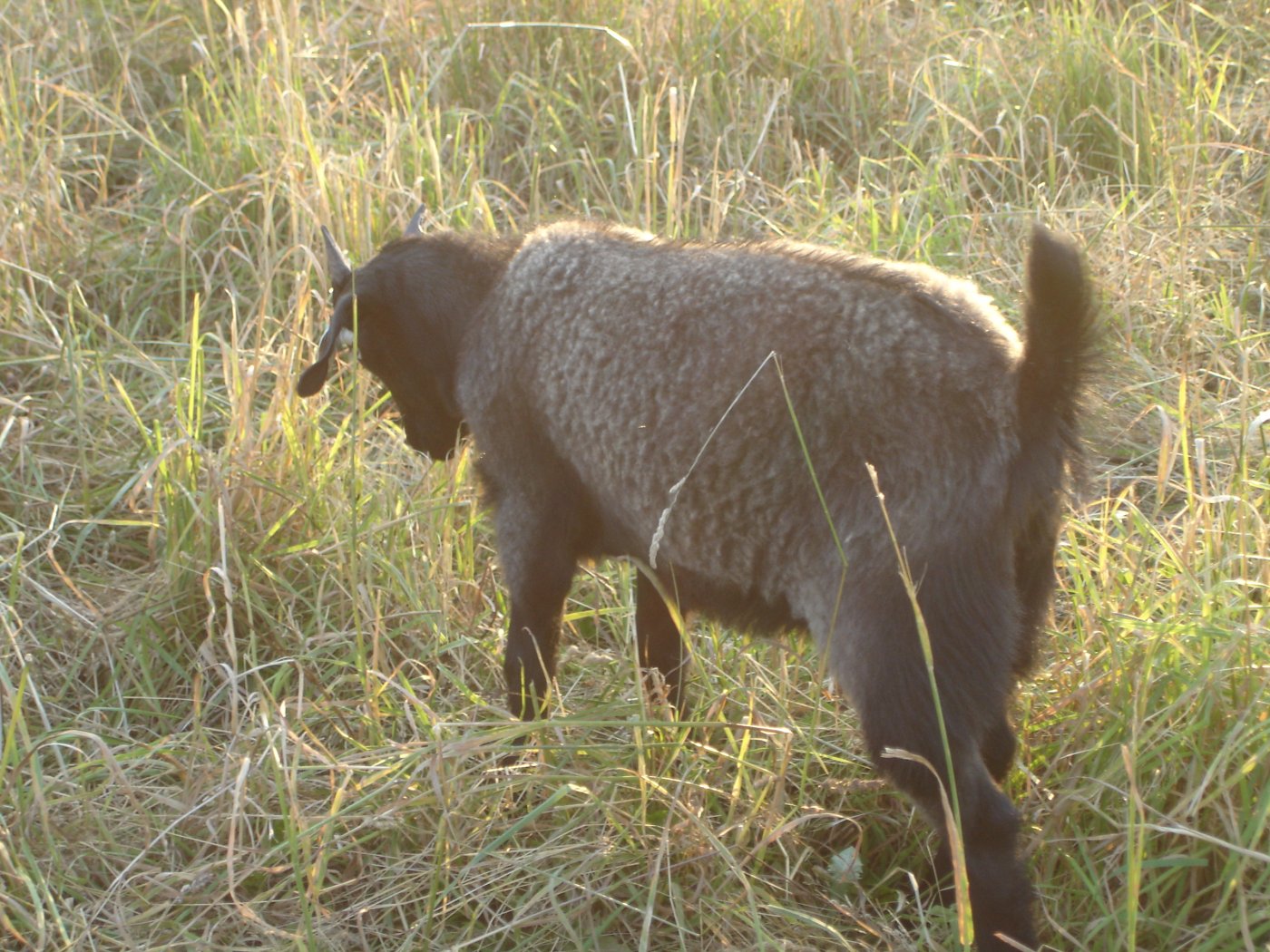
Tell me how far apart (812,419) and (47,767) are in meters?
1.92

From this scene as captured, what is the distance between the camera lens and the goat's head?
3.47 metres

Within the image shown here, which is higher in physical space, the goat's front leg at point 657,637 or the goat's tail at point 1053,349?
the goat's tail at point 1053,349

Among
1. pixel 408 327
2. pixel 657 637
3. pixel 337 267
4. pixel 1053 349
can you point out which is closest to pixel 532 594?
pixel 657 637

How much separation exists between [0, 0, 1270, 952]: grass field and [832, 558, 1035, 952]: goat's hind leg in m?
0.20

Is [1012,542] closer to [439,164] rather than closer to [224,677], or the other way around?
[224,677]

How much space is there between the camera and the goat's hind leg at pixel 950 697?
2.46 metres

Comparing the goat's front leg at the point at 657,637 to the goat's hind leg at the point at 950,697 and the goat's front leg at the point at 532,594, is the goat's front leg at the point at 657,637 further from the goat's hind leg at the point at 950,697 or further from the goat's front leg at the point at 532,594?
the goat's hind leg at the point at 950,697

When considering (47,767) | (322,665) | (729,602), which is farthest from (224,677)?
(729,602)

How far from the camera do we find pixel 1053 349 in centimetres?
242

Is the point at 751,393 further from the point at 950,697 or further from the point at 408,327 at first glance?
the point at 408,327

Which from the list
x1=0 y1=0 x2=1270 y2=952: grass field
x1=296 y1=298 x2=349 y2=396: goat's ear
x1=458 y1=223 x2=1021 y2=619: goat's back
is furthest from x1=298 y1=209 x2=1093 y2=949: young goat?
x1=0 y1=0 x2=1270 y2=952: grass field

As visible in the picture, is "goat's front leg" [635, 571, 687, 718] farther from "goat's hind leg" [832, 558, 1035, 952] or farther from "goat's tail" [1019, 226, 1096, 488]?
"goat's tail" [1019, 226, 1096, 488]

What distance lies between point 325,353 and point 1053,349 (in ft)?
5.82

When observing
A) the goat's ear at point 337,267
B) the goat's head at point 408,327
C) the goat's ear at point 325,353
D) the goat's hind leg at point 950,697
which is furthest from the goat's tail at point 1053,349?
the goat's ear at point 337,267
